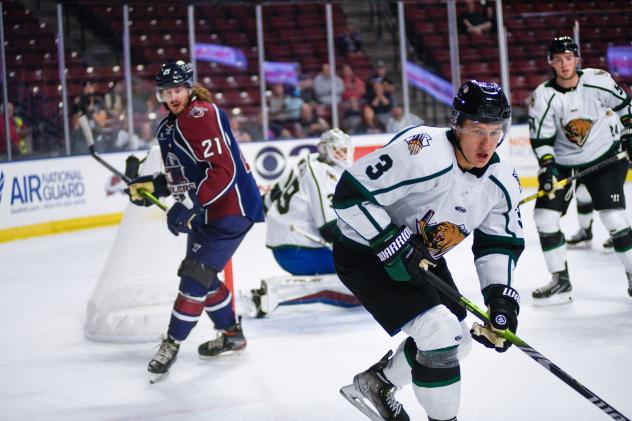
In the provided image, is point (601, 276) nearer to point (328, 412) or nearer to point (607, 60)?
point (328, 412)

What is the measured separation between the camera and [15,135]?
818 centimetres

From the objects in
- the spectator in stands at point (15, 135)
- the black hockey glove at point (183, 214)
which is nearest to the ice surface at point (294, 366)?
the black hockey glove at point (183, 214)

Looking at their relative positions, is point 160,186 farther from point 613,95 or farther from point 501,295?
point 613,95

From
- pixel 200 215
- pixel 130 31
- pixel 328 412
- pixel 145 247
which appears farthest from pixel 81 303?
pixel 130 31

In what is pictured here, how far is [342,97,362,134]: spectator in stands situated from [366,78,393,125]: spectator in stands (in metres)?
0.13

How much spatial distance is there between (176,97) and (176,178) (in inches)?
13.4

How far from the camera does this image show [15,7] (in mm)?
8516

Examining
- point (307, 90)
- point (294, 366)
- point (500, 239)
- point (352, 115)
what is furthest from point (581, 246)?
point (307, 90)

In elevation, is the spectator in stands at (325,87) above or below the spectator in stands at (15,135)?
above

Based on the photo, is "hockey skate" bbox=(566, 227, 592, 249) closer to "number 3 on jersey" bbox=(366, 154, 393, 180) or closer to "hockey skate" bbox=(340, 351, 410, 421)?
"hockey skate" bbox=(340, 351, 410, 421)

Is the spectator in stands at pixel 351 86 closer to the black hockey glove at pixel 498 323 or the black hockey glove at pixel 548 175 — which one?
the black hockey glove at pixel 548 175

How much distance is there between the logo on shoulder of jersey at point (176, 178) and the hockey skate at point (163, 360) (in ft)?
1.92

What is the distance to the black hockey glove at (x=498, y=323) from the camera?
8.09 feet

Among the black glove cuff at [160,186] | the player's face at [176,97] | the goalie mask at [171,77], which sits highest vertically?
the goalie mask at [171,77]
